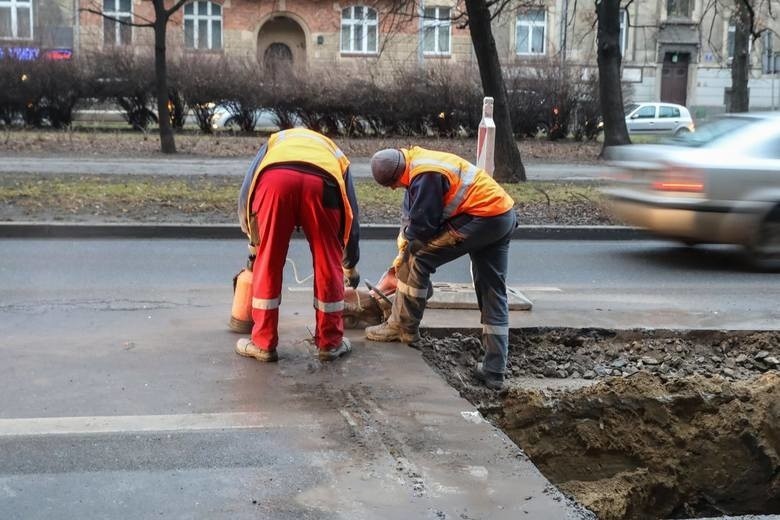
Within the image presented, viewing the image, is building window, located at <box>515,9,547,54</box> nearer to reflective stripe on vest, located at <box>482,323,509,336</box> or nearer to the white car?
the white car

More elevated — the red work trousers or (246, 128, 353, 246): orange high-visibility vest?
(246, 128, 353, 246): orange high-visibility vest

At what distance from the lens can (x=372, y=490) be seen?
3932 mm

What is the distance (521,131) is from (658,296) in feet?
69.6

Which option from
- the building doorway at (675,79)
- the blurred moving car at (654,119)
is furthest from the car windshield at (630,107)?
Answer: the building doorway at (675,79)

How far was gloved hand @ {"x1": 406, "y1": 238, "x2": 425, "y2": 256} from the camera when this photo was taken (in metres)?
5.81

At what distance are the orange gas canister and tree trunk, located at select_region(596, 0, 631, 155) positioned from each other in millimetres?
17898

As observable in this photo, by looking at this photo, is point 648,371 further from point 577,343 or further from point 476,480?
point 476,480

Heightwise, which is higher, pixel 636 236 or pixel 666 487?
pixel 636 236

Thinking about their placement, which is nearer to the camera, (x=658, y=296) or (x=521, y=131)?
(x=658, y=296)

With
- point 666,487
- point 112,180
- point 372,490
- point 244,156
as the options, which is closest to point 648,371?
point 666,487

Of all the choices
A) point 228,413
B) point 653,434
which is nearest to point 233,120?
point 653,434

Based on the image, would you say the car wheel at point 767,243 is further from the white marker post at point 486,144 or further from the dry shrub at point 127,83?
the dry shrub at point 127,83

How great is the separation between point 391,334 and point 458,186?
126 cm

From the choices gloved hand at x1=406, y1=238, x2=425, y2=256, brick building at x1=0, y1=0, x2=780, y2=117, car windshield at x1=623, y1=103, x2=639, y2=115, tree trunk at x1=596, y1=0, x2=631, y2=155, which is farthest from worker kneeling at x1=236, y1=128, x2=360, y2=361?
brick building at x1=0, y1=0, x2=780, y2=117
